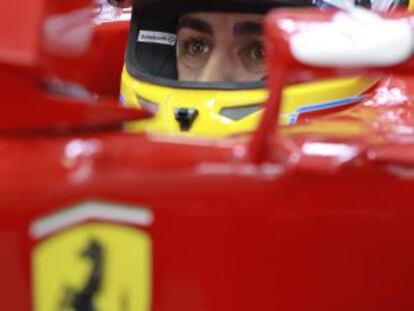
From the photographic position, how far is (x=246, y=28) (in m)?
1.22

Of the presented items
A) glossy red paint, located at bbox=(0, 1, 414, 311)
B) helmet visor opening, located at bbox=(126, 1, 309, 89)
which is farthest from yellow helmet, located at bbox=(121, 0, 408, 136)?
glossy red paint, located at bbox=(0, 1, 414, 311)

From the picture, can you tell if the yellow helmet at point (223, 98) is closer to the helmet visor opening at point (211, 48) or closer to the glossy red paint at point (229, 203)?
the helmet visor opening at point (211, 48)

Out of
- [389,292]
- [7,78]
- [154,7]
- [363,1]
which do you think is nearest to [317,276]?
[389,292]

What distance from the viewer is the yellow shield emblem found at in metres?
0.81

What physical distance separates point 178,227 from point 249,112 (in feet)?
1.05

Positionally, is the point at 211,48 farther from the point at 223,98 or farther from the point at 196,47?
the point at 223,98

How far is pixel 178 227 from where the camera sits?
2.65ft

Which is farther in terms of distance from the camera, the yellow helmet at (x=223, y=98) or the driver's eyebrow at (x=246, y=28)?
the driver's eyebrow at (x=246, y=28)

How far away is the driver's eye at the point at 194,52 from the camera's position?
1.26m

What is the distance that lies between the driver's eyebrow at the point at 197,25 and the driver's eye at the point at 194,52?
14mm

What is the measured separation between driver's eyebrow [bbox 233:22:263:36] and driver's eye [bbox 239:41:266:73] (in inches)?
0.6

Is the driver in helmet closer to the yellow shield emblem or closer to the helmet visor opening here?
the helmet visor opening

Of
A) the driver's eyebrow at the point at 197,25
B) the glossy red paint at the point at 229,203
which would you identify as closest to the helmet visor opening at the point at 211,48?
the driver's eyebrow at the point at 197,25

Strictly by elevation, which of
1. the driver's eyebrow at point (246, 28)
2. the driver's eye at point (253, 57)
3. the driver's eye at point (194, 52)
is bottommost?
the driver's eye at point (194, 52)
